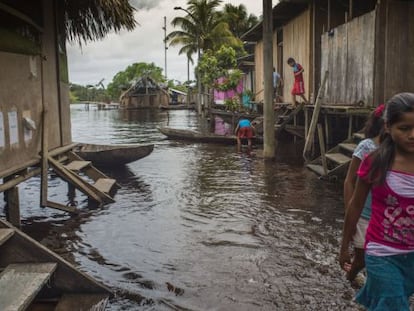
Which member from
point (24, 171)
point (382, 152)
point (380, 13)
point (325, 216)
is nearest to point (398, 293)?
point (382, 152)

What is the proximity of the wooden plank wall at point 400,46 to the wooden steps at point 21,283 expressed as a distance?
7364mm

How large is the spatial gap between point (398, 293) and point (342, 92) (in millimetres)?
10203

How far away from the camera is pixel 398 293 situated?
2.67 m

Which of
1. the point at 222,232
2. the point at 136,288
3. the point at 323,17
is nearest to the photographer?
the point at 136,288

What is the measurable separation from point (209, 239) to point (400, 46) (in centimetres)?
533

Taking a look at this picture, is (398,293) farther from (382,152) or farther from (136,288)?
(136,288)

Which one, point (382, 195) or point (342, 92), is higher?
point (342, 92)

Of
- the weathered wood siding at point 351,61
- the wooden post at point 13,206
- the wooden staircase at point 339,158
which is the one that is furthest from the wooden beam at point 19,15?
the weathered wood siding at point 351,61

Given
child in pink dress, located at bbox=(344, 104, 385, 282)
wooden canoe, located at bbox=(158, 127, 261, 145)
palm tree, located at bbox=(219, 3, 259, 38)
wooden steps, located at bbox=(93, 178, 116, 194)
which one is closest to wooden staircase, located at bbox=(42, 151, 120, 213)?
wooden steps, located at bbox=(93, 178, 116, 194)

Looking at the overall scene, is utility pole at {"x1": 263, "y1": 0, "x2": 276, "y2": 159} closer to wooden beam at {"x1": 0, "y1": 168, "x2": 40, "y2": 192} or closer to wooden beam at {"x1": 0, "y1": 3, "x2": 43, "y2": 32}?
wooden beam at {"x1": 0, "y1": 3, "x2": 43, "y2": 32}

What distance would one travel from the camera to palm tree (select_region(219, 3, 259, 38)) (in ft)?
135

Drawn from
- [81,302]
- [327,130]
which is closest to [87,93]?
[327,130]

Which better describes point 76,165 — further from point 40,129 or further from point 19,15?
point 19,15

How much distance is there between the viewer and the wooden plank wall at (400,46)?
30.0 feet
